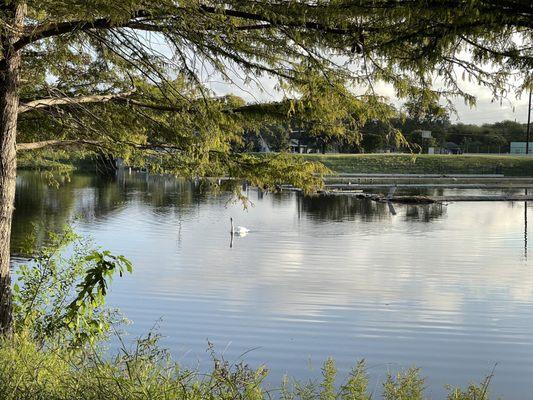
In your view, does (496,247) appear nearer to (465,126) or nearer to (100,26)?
(100,26)

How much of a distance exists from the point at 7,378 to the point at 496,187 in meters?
55.9

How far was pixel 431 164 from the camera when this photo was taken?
261ft

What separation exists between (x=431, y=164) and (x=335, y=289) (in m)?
65.4

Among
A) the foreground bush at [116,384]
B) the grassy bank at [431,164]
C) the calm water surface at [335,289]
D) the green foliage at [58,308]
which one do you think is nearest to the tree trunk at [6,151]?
the green foliage at [58,308]

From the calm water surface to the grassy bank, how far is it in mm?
43264

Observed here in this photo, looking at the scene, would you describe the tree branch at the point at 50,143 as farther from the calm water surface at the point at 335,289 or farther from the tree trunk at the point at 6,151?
the calm water surface at the point at 335,289

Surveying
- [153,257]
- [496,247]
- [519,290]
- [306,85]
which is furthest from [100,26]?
[496,247]

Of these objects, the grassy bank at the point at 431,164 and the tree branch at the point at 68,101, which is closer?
the tree branch at the point at 68,101

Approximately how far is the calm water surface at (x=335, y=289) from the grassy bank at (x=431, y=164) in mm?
43264

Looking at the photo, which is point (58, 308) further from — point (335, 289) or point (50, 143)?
point (335, 289)

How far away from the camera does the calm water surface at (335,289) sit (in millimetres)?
11820

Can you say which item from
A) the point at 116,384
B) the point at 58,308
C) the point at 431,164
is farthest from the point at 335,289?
the point at 431,164

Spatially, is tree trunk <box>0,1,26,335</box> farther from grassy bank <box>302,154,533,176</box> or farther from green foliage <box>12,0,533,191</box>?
grassy bank <box>302,154,533,176</box>

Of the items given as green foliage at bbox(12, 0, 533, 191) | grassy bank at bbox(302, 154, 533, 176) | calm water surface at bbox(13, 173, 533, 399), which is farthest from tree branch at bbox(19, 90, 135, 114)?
grassy bank at bbox(302, 154, 533, 176)
